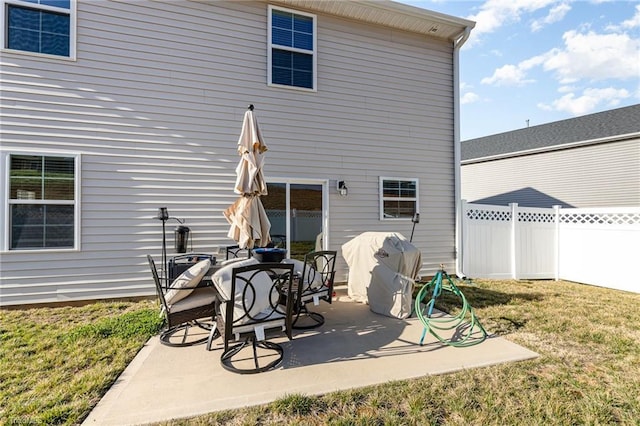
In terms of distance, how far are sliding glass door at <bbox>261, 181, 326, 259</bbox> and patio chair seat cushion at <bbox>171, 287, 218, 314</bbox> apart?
2.53 meters

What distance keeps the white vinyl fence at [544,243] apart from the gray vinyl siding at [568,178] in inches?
240

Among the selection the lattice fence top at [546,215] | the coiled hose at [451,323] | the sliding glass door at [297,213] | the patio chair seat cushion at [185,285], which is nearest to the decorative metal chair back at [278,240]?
the sliding glass door at [297,213]

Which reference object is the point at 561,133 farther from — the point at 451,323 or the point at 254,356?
the point at 254,356

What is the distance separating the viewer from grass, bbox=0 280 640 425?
2.24 meters

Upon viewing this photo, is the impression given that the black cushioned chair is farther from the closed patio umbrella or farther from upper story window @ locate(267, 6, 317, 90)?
upper story window @ locate(267, 6, 317, 90)

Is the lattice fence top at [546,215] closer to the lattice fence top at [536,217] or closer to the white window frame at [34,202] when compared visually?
the lattice fence top at [536,217]

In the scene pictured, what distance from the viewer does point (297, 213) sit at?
6195mm

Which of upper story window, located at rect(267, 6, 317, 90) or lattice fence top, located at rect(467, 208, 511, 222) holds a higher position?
upper story window, located at rect(267, 6, 317, 90)

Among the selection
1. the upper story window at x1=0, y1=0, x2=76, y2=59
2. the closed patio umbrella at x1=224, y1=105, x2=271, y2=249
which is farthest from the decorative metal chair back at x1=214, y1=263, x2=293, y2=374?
the upper story window at x1=0, y1=0, x2=76, y2=59

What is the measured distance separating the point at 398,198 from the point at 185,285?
4.89 meters

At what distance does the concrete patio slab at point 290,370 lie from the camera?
2.35 m

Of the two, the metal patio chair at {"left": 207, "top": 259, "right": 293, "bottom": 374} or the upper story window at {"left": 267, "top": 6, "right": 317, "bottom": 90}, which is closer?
the metal patio chair at {"left": 207, "top": 259, "right": 293, "bottom": 374}

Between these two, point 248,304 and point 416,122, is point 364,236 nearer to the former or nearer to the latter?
point 248,304

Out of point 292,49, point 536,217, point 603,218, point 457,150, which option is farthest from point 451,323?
point 292,49
